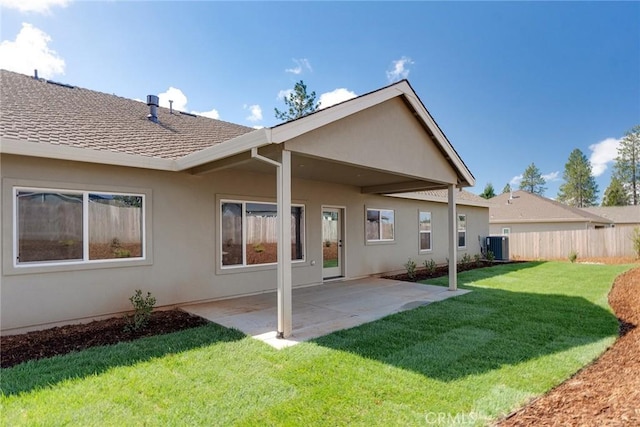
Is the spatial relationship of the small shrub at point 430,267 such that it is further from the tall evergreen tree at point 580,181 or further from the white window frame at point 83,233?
the tall evergreen tree at point 580,181

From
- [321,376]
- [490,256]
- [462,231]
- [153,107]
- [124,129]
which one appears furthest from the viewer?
[490,256]

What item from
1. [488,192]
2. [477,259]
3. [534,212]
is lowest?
[477,259]

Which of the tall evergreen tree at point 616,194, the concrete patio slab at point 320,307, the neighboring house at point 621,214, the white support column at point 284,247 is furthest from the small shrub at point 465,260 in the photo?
the tall evergreen tree at point 616,194

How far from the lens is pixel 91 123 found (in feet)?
22.9

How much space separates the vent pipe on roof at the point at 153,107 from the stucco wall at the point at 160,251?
9.66 feet

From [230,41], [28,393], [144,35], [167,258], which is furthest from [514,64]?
[28,393]

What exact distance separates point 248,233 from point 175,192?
77.3 inches

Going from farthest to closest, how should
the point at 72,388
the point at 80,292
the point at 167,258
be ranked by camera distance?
the point at 167,258 → the point at 80,292 → the point at 72,388

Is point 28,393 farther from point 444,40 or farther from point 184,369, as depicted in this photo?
point 444,40

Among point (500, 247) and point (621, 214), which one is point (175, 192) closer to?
point (500, 247)

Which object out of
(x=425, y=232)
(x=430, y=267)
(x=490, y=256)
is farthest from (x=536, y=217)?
(x=430, y=267)

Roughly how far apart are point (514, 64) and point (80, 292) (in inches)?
757

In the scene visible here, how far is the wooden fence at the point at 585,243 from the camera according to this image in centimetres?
1844

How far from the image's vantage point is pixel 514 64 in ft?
54.1
